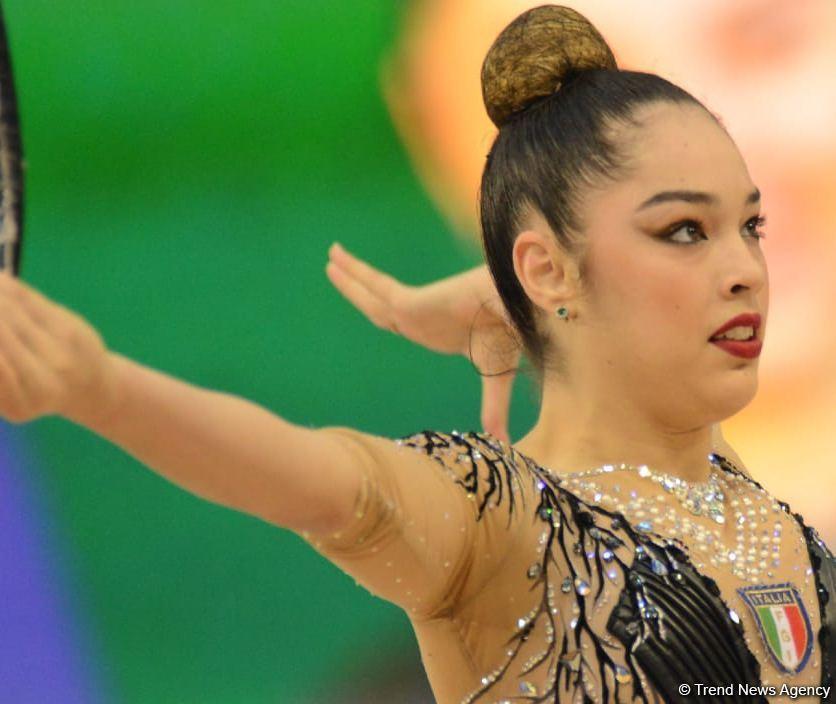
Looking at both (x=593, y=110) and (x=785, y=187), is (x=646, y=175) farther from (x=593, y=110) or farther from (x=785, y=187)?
(x=785, y=187)

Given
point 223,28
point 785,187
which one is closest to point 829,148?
point 785,187

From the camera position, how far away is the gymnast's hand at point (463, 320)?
2064mm

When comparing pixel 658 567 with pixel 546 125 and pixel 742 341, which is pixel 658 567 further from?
pixel 546 125

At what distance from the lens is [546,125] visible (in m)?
1.78

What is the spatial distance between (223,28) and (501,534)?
2.24 meters

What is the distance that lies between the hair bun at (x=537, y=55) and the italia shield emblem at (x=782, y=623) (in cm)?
65

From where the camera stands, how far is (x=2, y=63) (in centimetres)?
112

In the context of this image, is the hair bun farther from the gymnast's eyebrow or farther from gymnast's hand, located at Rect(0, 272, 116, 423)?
gymnast's hand, located at Rect(0, 272, 116, 423)

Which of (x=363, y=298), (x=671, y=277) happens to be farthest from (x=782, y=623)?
(x=363, y=298)

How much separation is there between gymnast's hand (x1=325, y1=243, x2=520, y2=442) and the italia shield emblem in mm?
502

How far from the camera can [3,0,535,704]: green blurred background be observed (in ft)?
10.7

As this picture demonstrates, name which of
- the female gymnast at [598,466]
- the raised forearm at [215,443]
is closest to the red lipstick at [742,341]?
the female gymnast at [598,466]

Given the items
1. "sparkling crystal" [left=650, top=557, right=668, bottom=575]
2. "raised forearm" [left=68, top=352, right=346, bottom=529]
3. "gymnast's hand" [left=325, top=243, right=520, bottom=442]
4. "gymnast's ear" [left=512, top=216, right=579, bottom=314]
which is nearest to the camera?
"raised forearm" [left=68, top=352, right=346, bottom=529]

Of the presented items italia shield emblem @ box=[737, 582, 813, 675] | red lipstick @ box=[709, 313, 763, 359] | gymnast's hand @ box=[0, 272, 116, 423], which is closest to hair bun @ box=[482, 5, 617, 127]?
red lipstick @ box=[709, 313, 763, 359]
